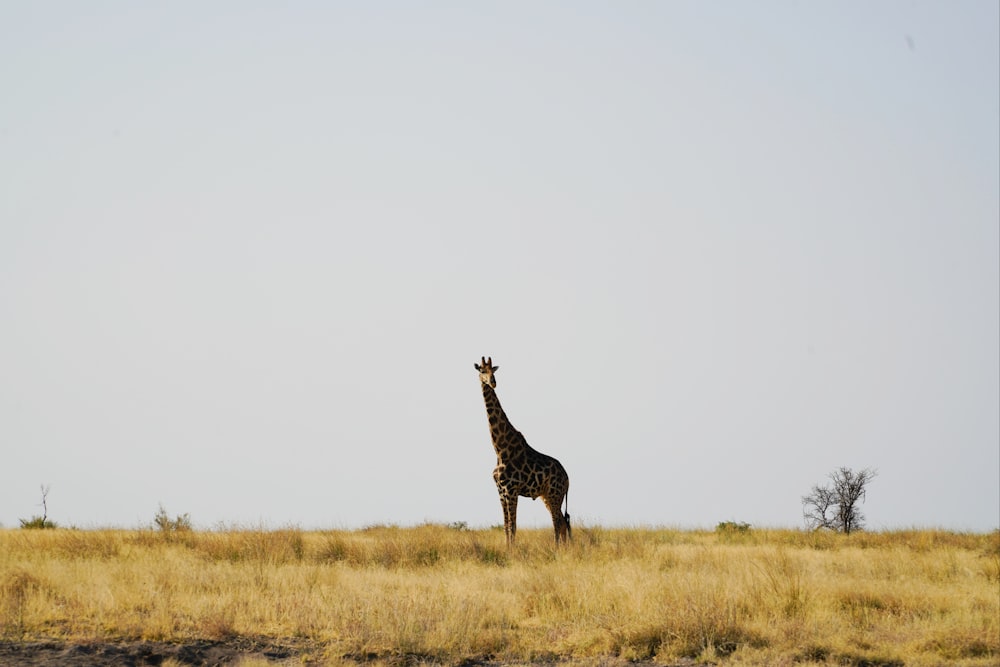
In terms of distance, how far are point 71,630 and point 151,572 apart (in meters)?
3.22

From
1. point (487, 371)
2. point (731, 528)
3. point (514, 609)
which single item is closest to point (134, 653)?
point (514, 609)

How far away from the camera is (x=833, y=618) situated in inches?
471

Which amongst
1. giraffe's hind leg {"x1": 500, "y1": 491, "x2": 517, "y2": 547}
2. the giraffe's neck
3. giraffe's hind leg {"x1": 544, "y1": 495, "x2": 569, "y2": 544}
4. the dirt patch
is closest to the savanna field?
the dirt patch

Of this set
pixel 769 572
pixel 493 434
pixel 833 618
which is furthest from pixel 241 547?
pixel 833 618

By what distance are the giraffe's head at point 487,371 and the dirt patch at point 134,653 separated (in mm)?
9656

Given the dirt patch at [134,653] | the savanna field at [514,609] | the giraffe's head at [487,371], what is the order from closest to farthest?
the dirt patch at [134,653], the savanna field at [514,609], the giraffe's head at [487,371]

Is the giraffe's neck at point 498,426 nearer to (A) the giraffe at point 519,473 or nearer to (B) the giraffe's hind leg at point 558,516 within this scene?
(A) the giraffe at point 519,473

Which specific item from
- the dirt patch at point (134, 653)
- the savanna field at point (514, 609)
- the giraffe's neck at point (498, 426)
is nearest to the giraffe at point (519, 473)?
the giraffe's neck at point (498, 426)

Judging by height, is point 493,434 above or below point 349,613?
above

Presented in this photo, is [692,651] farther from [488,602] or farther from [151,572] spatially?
[151,572]

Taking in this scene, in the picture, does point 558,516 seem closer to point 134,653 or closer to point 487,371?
point 487,371

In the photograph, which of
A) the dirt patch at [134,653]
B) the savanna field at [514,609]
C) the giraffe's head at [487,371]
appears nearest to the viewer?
the dirt patch at [134,653]

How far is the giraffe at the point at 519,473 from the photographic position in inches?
830

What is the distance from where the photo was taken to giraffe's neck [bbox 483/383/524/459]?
70.1ft
